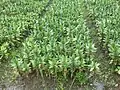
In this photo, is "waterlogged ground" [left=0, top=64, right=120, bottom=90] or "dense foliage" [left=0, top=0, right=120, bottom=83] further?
"dense foliage" [left=0, top=0, right=120, bottom=83]

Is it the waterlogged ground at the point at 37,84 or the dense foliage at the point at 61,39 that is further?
the dense foliage at the point at 61,39

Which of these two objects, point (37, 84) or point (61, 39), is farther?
point (61, 39)

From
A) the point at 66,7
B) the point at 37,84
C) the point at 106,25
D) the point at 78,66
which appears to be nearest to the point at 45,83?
the point at 37,84

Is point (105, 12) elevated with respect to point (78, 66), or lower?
elevated

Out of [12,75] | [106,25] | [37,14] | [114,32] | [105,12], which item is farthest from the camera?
[37,14]

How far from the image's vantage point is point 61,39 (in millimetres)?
8195

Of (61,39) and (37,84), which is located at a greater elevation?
(61,39)

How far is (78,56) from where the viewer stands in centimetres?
708

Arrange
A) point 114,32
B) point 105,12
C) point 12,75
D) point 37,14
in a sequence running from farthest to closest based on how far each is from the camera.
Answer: point 37,14 < point 105,12 < point 114,32 < point 12,75

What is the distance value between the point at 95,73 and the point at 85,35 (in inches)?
78.8

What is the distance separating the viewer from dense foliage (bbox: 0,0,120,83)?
22.5 feet

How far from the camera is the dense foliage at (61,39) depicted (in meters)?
6.87

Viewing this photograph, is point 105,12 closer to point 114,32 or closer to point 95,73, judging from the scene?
point 114,32

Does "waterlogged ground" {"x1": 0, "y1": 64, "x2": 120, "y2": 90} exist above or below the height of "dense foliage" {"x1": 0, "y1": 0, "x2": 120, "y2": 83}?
below
